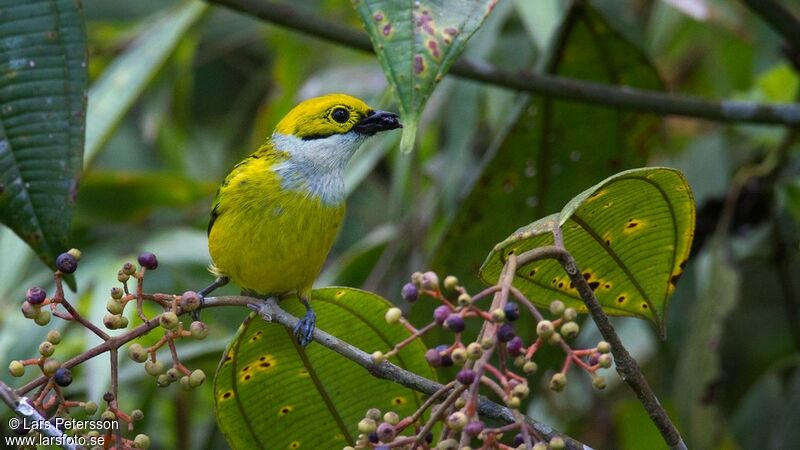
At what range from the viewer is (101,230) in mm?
3941

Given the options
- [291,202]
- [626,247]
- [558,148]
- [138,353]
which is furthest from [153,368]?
[558,148]

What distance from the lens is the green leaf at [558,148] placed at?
9.28ft

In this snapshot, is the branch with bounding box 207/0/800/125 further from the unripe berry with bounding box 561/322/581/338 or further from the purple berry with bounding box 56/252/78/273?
the unripe berry with bounding box 561/322/581/338

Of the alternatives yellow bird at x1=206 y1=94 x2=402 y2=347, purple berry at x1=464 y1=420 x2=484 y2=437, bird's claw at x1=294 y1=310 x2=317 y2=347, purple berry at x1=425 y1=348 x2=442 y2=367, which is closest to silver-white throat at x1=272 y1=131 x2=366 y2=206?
yellow bird at x1=206 y1=94 x2=402 y2=347

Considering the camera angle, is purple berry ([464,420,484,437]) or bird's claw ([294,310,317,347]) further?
bird's claw ([294,310,317,347])

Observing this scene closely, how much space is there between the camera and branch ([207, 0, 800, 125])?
8.70 ft

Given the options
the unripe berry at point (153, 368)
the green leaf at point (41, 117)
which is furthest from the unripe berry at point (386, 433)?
the green leaf at point (41, 117)

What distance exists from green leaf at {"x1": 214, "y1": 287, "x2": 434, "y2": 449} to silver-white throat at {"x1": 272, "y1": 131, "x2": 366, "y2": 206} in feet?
2.62

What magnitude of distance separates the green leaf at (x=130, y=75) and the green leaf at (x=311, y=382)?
107 centimetres

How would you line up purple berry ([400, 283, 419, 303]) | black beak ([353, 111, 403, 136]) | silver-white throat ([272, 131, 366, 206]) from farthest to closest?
black beak ([353, 111, 403, 136]) → silver-white throat ([272, 131, 366, 206]) → purple berry ([400, 283, 419, 303])

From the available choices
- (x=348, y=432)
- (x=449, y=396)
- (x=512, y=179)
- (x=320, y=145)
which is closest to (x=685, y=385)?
(x=512, y=179)

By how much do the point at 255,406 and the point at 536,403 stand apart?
263 centimetres

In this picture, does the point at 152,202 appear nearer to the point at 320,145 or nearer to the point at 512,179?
the point at 320,145

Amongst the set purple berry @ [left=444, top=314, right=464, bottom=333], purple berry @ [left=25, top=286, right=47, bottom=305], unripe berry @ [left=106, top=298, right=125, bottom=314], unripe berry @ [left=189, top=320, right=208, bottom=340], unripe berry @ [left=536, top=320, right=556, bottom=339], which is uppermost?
purple berry @ [left=444, top=314, right=464, bottom=333]
